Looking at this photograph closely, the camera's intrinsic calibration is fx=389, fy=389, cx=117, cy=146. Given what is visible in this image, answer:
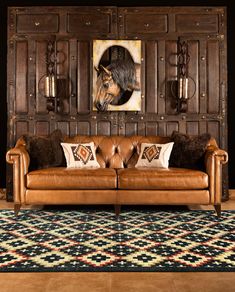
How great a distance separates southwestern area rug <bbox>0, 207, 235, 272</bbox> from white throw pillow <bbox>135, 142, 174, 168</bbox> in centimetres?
56

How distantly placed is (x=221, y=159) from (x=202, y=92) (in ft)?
4.64

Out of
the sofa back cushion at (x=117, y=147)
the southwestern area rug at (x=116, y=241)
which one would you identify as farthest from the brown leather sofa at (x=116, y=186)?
Result: the sofa back cushion at (x=117, y=147)

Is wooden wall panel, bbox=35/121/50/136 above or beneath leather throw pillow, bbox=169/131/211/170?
above

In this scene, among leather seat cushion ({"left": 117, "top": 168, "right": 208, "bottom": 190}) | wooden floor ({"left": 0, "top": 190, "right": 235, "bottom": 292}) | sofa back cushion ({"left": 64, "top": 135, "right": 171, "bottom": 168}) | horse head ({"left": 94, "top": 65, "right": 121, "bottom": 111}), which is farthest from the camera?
horse head ({"left": 94, "top": 65, "right": 121, "bottom": 111})

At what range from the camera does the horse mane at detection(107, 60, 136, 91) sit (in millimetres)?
5324

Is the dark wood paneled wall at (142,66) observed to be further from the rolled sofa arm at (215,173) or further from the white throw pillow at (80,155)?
the rolled sofa arm at (215,173)

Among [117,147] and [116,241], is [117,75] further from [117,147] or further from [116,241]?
[116,241]

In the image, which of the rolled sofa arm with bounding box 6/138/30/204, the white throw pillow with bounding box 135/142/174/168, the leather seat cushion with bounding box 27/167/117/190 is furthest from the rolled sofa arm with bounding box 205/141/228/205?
the rolled sofa arm with bounding box 6/138/30/204

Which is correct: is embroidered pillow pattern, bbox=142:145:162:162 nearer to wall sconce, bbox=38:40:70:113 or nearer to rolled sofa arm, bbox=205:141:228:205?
rolled sofa arm, bbox=205:141:228:205

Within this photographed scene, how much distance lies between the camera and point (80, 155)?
15.3ft

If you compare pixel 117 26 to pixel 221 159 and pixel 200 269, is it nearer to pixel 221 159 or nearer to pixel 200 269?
pixel 221 159

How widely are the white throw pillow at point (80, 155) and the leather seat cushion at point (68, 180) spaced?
44 centimetres

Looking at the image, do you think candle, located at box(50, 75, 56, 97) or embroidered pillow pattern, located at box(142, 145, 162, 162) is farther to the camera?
candle, located at box(50, 75, 56, 97)

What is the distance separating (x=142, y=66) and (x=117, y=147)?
3.97 feet
